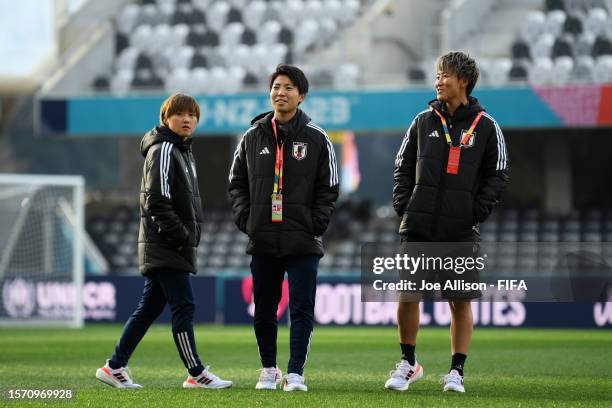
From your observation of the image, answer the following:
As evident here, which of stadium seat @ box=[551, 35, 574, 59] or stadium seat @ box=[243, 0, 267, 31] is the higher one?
stadium seat @ box=[243, 0, 267, 31]

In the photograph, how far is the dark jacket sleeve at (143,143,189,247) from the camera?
8.49 m

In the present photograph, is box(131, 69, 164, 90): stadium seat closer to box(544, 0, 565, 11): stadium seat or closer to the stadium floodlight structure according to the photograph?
the stadium floodlight structure

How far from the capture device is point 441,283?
8.43 metres

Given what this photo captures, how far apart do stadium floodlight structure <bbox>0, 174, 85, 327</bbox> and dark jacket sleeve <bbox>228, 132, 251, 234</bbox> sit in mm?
11390

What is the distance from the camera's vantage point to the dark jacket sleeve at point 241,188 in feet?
28.1

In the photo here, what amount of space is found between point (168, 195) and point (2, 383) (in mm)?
2026

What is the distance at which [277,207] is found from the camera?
8.41 metres

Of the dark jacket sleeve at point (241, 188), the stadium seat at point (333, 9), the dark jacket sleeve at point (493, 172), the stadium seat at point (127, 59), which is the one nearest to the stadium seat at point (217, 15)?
the stadium seat at point (127, 59)

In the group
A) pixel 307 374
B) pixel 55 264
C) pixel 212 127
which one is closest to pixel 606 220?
pixel 212 127

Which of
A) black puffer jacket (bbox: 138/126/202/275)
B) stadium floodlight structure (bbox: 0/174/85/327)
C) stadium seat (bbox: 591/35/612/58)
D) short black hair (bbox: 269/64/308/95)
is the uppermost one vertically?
stadium seat (bbox: 591/35/612/58)

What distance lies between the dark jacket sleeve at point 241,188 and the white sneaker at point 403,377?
53.7 inches

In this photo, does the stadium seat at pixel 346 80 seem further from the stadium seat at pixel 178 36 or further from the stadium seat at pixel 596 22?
the stadium seat at pixel 596 22

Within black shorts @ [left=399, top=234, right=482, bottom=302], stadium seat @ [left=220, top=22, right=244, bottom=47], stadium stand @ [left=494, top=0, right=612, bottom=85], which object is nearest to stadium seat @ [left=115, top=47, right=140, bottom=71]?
stadium seat @ [left=220, top=22, right=244, bottom=47]

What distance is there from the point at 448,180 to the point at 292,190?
1.00m
